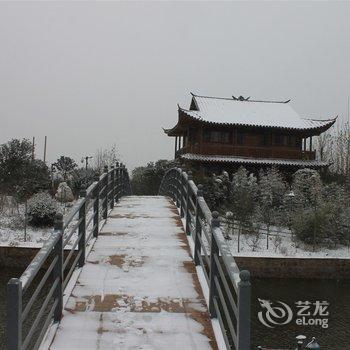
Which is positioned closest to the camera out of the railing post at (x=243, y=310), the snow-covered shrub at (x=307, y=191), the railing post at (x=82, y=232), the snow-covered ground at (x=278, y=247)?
the railing post at (x=243, y=310)

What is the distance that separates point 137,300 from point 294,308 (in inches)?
264

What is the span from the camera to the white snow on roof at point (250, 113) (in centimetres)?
2831

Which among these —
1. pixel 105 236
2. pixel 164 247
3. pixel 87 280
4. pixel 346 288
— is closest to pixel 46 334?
pixel 87 280

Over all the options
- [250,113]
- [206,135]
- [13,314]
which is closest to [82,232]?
[13,314]

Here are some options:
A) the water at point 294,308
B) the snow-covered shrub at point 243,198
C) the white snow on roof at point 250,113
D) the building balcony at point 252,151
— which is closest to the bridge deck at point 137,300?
the water at point 294,308

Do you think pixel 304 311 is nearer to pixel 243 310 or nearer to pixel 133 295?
pixel 133 295

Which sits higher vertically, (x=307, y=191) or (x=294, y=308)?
(x=307, y=191)

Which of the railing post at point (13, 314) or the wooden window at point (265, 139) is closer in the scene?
the railing post at point (13, 314)

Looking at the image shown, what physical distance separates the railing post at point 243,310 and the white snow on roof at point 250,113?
24.8m

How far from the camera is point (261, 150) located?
28078 millimetres

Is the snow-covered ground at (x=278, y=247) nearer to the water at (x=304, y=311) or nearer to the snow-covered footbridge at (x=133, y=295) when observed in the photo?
the water at (x=304, y=311)

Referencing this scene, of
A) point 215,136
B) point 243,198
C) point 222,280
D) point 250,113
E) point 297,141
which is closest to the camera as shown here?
point 222,280

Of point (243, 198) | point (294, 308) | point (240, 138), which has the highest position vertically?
point (240, 138)

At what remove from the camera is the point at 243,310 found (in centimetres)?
297
